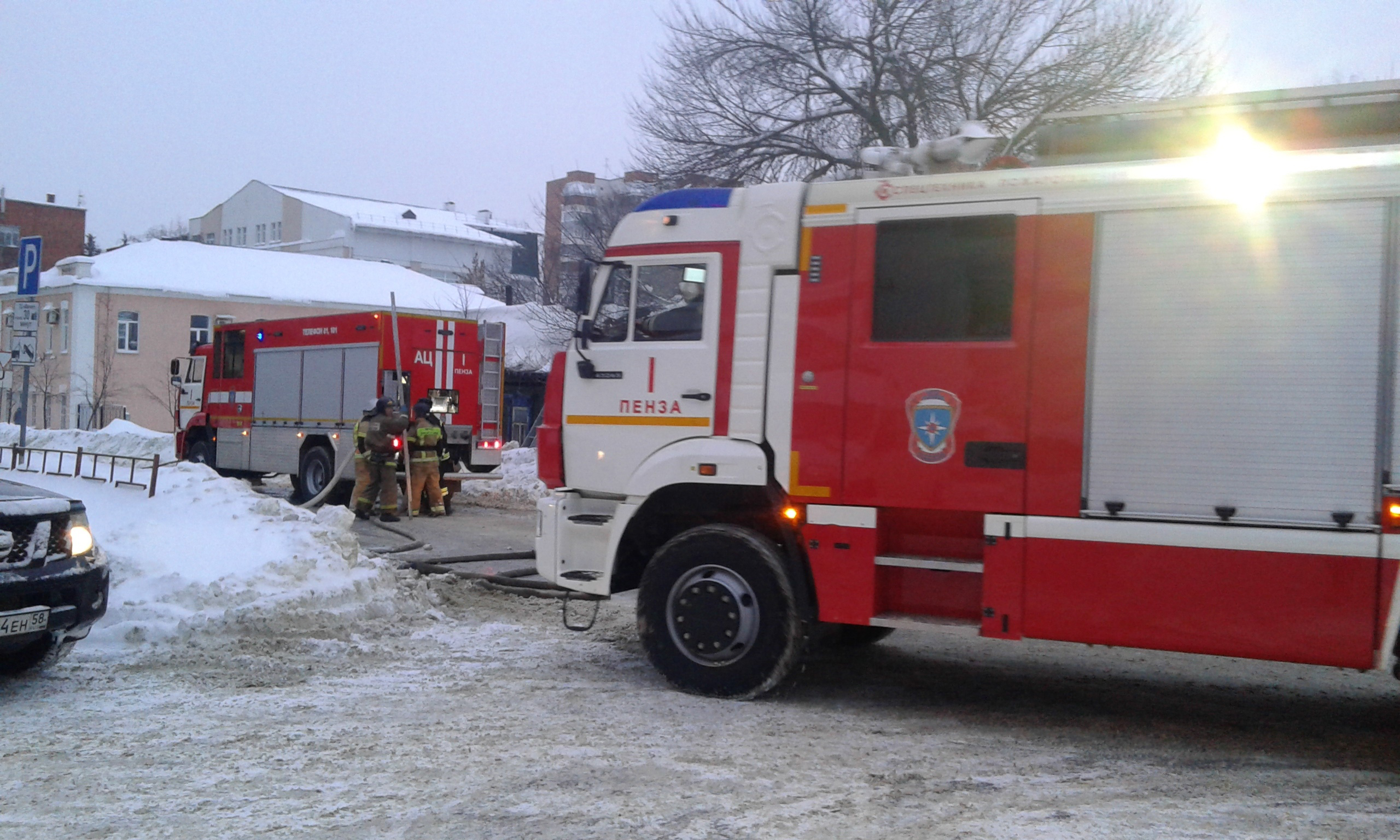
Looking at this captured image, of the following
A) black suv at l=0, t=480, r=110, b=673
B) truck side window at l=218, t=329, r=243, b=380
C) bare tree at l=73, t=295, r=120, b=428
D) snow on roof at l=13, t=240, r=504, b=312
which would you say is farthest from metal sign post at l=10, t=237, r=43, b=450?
bare tree at l=73, t=295, r=120, b=428

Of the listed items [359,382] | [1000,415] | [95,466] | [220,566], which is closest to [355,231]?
[359,382]

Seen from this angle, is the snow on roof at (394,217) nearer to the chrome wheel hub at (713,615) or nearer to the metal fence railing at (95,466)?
the metal fence railing at (95,466)

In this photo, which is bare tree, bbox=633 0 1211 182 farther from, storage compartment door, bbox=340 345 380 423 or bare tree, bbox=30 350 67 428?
bare tree, bbox=30 350 67 428

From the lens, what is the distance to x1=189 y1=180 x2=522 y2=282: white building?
64125 millimetres

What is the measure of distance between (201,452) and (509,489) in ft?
19.8

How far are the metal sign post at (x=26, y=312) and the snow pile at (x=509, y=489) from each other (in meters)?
6.79

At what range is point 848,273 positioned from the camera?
21.6 ft

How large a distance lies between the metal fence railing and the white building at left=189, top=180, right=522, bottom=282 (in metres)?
Result: 46.3

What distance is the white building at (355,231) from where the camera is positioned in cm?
6412

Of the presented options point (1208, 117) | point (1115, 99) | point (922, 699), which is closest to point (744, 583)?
point (922, 699)

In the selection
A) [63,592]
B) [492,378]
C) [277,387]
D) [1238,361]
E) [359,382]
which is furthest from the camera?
[277,387]

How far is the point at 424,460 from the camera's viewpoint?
15914mm

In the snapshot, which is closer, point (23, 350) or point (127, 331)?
point (23, 350)

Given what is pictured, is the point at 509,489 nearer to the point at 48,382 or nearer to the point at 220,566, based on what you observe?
the point at 220,566
